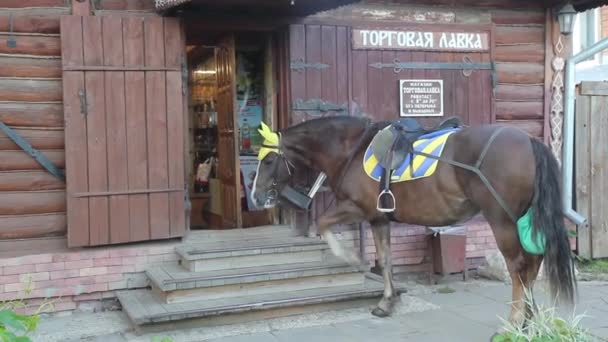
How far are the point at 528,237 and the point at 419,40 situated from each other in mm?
3286

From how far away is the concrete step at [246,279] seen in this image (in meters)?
5.55

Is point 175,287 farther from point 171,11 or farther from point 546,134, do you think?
point 546,134

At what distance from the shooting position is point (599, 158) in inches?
320

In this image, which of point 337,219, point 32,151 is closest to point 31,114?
point 32,151

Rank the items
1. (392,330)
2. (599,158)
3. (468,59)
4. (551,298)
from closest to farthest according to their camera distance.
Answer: (551,298)
(392,330)
(468,59)
(599,158)

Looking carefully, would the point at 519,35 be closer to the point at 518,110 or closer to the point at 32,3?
the point at 518,110

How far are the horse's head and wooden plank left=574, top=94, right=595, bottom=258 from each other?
4264 mm

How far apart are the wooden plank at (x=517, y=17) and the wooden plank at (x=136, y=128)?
4.26m

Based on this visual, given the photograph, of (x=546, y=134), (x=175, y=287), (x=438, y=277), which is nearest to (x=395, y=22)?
(x=546, y=134)

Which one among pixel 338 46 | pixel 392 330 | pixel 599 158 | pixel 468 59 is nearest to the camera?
pixel 392 330

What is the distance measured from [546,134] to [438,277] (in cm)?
234

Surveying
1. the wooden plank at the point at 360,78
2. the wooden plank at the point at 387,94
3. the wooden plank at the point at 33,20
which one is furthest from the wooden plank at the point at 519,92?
the wooden plank at the point at 33,20

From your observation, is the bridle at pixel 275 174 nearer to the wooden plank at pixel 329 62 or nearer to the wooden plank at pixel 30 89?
the wooden plank at pixel 329 62

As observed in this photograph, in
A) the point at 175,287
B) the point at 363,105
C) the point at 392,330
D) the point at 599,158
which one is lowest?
the point at 392,330
